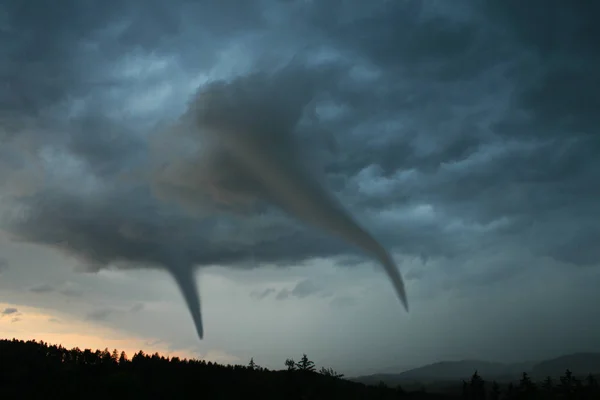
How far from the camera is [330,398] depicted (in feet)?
482

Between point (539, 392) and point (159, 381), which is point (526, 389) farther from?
point (159, 381)

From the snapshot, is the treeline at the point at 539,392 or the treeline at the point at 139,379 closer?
the treeline at the point at 139,379

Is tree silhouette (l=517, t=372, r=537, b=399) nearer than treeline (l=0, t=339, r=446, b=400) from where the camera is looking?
No

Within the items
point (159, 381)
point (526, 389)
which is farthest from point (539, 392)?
point (159, 381)

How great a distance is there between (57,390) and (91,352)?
2270 inches

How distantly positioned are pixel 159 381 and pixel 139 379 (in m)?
5.80

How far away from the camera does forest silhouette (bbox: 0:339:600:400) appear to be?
439 ft

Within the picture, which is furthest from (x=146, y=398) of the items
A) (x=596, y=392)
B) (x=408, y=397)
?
(x=596, y=392)

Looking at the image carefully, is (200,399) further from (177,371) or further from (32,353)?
(32,353)

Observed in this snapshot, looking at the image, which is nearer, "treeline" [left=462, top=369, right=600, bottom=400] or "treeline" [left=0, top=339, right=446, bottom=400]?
"treeline" [left=0, top=339, right=446, bottom=400]

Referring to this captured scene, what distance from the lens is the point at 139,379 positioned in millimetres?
150000

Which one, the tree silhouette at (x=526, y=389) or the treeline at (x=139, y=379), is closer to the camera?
the treeline at (x=139, y=379)

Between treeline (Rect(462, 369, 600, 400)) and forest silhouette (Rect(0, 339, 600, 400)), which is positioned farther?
treeline (Rect(462, 369, 600, 400))

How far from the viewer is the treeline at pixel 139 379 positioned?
132750 mm
